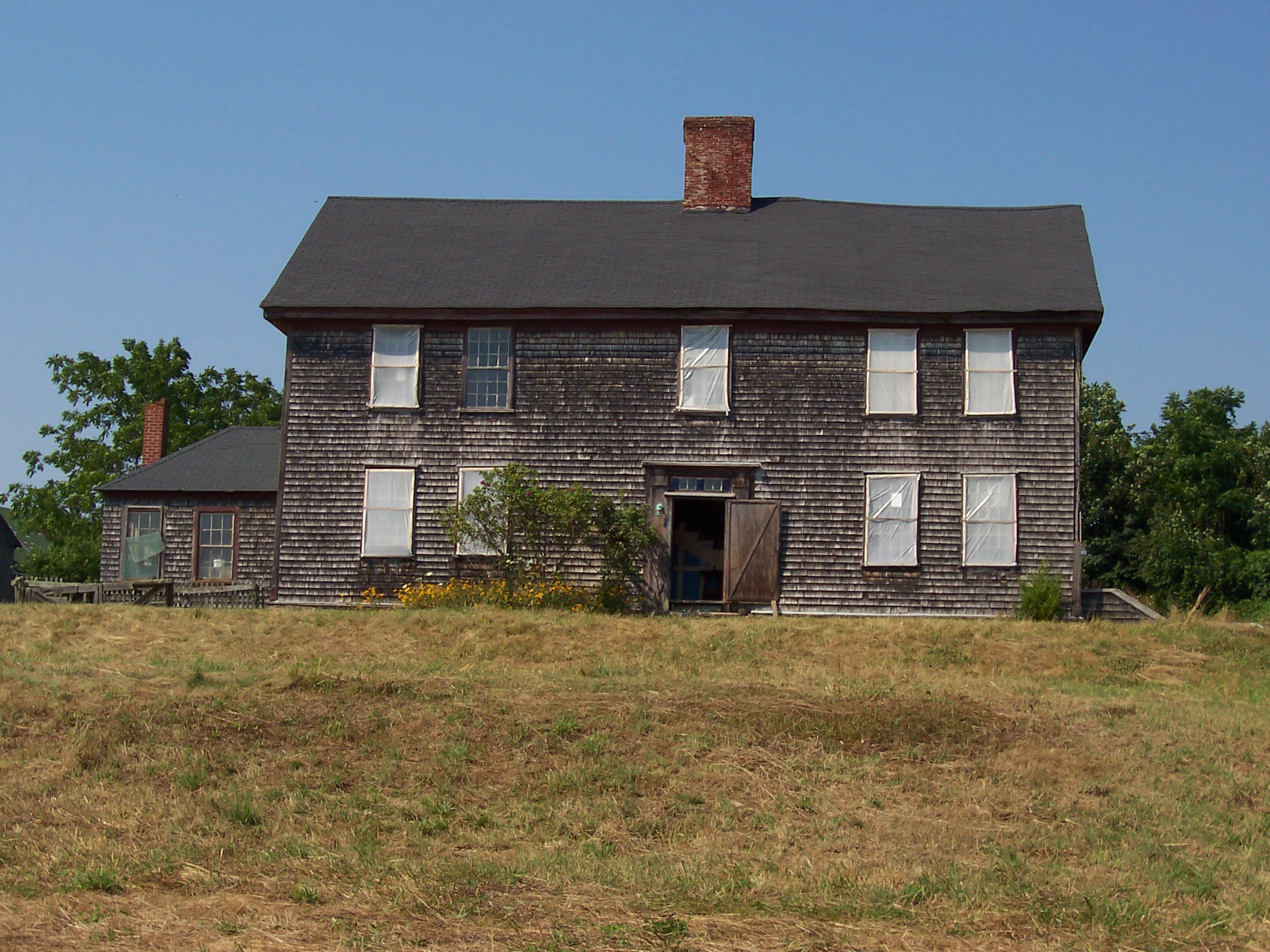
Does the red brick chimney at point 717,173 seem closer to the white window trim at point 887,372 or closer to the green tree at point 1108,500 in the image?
the white window trim at point 887,372

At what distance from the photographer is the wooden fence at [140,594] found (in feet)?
77.9

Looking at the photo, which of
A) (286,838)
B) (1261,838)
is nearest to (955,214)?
(1261,838)

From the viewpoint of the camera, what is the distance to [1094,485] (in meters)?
37.5

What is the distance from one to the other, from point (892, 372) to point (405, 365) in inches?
336

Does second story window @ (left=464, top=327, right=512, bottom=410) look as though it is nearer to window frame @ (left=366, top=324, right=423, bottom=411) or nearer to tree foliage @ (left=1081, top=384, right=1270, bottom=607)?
window frame @ (left=366, top=324, right=423, bottom=411)

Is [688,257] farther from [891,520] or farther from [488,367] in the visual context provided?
[891,520]

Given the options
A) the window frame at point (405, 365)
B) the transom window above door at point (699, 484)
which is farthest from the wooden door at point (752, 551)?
the window frame at point (405, 365)

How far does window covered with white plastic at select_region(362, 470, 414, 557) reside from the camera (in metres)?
22.7

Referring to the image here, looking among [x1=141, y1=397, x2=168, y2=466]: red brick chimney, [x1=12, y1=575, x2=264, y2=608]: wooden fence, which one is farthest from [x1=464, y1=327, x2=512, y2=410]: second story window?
[x1=141, y1=397, x2=168, y2=466]: red brick chimney

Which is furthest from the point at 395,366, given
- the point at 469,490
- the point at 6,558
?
the point at 6,558

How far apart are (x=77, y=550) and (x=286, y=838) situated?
3935 cm

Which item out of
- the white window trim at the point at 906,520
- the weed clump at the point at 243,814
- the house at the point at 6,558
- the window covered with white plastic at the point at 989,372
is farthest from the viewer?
the house at the point at 6,558

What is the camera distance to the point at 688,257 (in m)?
24.4

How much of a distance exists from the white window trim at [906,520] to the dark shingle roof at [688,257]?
2813 mm
